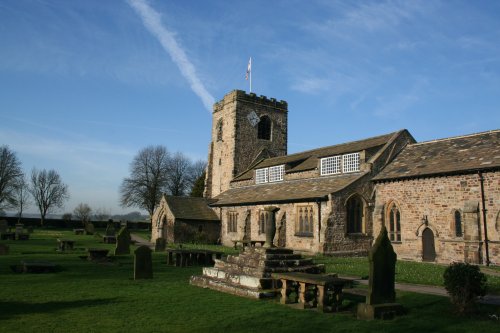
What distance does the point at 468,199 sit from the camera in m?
21.8

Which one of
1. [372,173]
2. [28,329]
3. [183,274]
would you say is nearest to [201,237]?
[372,173]

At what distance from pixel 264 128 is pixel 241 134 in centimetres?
361

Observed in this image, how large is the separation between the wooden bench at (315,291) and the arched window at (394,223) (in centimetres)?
1535

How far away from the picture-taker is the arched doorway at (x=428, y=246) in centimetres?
2352

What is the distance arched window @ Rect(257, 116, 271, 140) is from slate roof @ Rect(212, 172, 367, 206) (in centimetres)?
841

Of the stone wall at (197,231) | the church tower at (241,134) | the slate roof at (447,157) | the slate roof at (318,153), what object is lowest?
the stone wall at (197,231)

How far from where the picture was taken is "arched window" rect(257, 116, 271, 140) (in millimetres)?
46219

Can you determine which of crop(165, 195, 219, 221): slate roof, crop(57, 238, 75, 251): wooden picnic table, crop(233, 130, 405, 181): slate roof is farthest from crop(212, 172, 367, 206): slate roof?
crop(57, 238, 75, 251): wooden picnic table

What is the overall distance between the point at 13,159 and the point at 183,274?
60.7 m

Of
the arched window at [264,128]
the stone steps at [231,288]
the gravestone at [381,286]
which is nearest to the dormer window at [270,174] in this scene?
the arched window at [264,128]

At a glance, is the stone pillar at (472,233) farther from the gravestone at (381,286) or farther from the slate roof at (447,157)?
the gravestone at (381,286)

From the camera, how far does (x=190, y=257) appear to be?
20.4m

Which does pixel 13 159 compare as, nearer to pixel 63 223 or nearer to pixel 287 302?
pixel 63 223

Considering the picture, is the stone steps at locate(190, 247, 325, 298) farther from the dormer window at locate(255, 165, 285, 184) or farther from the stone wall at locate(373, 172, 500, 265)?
the dormer window at locate(255, 165, 285, 184)
